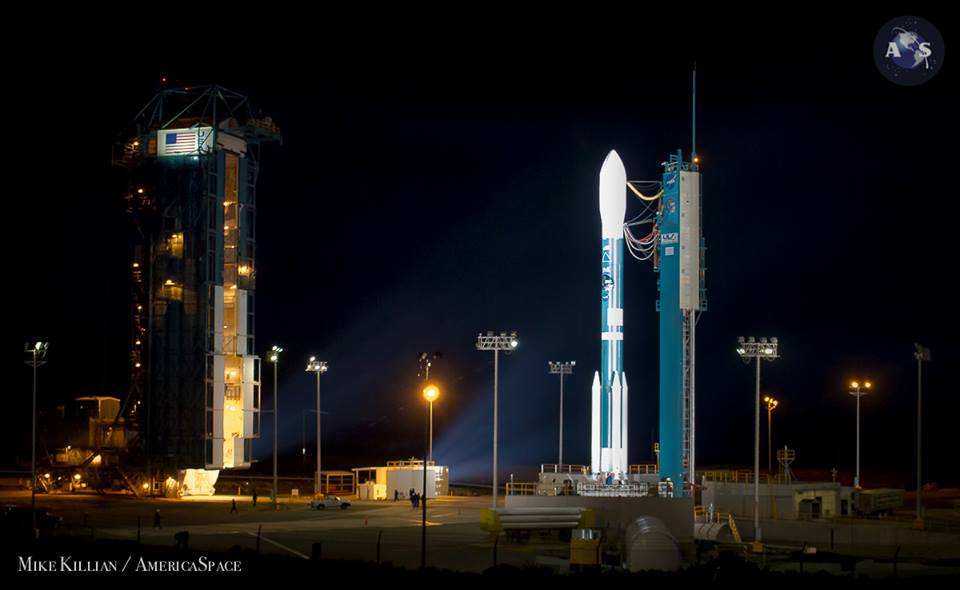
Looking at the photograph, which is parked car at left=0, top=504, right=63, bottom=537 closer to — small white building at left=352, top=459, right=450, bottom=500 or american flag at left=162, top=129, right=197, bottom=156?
small white building at left=352, top=459, right=450, bottom=500

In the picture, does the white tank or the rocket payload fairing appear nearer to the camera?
the white tank

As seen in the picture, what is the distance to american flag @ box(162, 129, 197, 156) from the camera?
69000mm

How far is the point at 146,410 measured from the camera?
227 feet

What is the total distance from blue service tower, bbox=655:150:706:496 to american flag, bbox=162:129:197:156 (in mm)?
29789

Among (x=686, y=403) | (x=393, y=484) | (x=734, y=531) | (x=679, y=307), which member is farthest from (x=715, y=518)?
(x=393, y=484)

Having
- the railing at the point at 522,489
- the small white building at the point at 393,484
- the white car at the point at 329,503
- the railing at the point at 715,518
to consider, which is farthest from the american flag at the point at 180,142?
the railing at the point at 715,518

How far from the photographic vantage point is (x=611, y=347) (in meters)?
56.0

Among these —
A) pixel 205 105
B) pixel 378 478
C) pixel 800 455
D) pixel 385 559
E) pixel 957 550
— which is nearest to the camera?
pixel 385 559

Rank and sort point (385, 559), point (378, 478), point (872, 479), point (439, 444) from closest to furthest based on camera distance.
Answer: point (385, 559) → point (378, 478) → point (872, 479) → point (439, 444)

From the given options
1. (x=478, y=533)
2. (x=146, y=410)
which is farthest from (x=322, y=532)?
(x=146, y=410)

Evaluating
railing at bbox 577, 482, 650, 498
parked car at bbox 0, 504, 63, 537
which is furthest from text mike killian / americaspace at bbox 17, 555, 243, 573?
railing at bbox 577, 482, 650, 498

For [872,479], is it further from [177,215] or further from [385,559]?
[385,559]

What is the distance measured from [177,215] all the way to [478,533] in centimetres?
3337

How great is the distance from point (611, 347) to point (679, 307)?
4.53 metres
